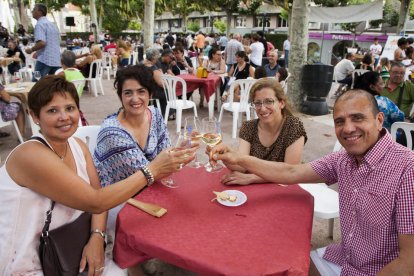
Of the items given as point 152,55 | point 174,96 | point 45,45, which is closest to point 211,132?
point 174,96

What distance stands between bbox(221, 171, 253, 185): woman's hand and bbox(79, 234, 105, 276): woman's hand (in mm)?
800

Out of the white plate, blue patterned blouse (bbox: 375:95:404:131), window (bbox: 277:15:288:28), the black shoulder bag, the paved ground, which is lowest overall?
the paved ground

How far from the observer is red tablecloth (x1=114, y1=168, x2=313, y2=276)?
48.7 inches

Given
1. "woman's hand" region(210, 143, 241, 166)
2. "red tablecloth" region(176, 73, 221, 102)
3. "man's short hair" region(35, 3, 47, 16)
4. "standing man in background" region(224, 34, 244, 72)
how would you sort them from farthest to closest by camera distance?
"standing man in background" region(224, 34, 244, 72), "red tablecloth" region(176, 73, 221, 102), "man's short hair" region(35, 3, 47, 16), "woman's hand" region(210, 143, 241, 166)

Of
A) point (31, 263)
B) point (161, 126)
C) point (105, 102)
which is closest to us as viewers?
point (31, 263)

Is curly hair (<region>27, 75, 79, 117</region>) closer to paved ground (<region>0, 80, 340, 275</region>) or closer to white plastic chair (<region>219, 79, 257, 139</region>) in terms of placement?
paved ground (<region>0, 80, 340, 275</region>)

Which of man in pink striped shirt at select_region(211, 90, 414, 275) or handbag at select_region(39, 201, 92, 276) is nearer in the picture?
man in pink striped shirt at select_region(211, 90, 414, 275)

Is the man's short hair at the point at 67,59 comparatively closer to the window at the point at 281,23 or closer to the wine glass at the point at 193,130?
the wine glass at the point at 193,130

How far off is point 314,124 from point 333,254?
522cm

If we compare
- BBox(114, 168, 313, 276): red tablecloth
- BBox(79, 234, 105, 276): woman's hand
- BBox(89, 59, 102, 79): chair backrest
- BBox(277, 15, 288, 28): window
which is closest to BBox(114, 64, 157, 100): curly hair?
BBox(114, 168, 313, 276): red tablecloth

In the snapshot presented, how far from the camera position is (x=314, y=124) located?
22.0 ft

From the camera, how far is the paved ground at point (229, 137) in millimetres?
2531

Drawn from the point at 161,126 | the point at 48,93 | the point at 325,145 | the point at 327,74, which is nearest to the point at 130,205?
the point at 48,93

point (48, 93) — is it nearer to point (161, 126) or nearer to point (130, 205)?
point (130, 205)
